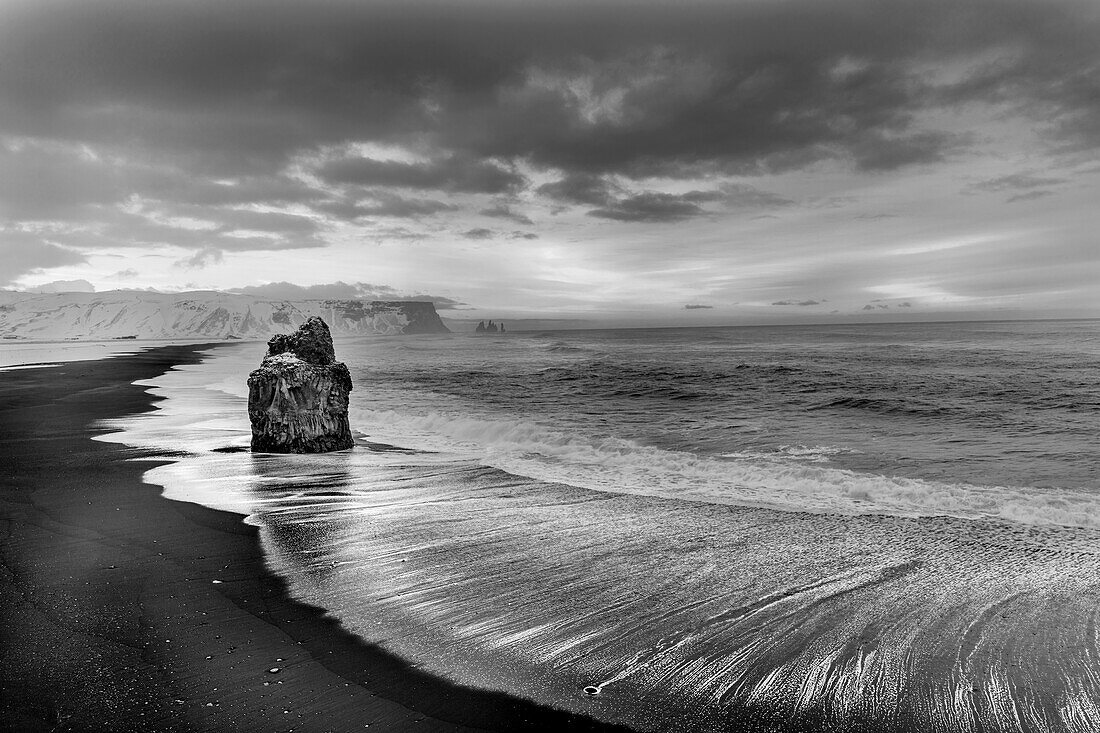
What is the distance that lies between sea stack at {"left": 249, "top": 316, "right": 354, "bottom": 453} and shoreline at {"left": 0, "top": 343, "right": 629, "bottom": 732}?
4911 millimetres

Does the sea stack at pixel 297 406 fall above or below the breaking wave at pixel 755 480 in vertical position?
above

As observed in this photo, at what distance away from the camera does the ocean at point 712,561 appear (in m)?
4.07

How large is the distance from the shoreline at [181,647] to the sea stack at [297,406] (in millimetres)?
4911

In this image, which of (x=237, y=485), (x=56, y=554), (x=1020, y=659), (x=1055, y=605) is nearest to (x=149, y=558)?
(x=56, y=554)

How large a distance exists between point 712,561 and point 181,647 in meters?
5.29

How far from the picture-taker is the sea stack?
13.1m

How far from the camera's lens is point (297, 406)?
43.4 feet

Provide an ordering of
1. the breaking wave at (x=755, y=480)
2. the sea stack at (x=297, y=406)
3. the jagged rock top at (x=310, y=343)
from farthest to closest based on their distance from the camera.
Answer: the jagged rock top at (x=310, y=343)
the sea stack at (x=297, y=406)
the breaking wave at (x=755, y=480)

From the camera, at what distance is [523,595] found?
557 centimetres

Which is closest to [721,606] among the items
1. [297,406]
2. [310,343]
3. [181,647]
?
[181,647]

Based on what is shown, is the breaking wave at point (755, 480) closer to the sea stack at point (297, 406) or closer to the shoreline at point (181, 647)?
the sea stack at point (297, 406)

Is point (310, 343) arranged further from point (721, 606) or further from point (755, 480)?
point (721, 606)

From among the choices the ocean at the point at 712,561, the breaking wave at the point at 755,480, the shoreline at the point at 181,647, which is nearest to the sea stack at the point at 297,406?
the ocean at the point at 712,561

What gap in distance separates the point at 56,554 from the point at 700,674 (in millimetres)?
7130
